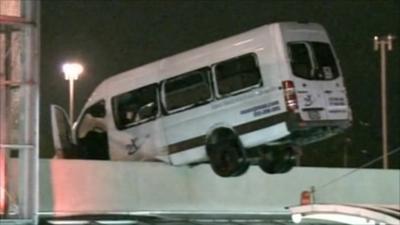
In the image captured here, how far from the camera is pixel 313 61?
16.7 m

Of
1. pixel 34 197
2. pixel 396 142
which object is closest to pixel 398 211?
pixel 34 197

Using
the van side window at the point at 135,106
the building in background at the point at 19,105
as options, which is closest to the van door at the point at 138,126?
the van side window at the point at 135,106

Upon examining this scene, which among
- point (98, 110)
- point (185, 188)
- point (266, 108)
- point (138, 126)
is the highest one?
point (98, 110)

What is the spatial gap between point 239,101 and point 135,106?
244cm

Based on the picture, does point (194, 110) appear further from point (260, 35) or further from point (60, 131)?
point (60, 131)

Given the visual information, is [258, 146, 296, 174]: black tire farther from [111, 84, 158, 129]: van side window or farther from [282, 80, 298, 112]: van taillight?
[111, 84, 158, 129]: van side window

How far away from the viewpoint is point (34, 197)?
40.1 feet

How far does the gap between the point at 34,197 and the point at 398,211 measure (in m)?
4.67

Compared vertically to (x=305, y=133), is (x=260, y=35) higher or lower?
higher

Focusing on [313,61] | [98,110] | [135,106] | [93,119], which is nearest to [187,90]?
[135,106]

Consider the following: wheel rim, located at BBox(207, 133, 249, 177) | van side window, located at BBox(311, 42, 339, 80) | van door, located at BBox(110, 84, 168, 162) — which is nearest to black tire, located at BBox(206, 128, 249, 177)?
wheel rim, located at BBox(207, 133, 249, 177)

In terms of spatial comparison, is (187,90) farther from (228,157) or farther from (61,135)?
(61,135)

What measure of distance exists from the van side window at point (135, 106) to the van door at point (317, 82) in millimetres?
2835

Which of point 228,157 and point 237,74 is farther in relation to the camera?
point 228,157
